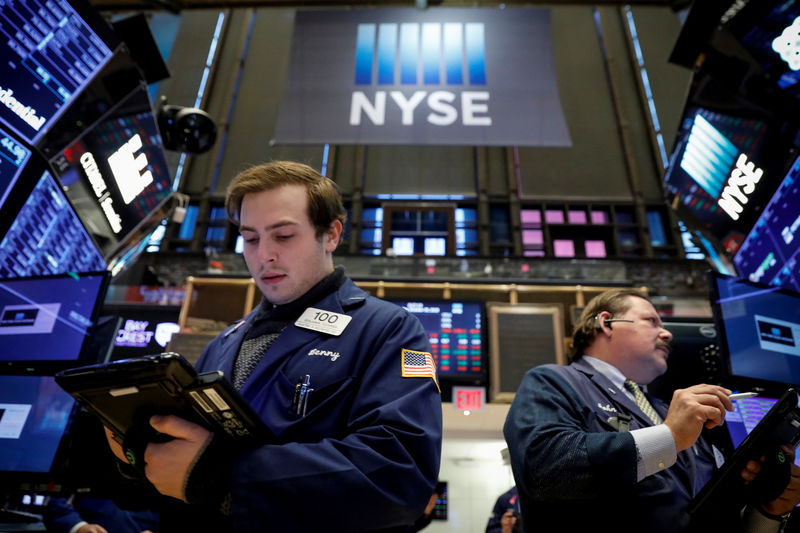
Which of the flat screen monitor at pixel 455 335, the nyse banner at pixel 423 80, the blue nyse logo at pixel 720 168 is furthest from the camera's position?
the nyse banner at pixel 423 80

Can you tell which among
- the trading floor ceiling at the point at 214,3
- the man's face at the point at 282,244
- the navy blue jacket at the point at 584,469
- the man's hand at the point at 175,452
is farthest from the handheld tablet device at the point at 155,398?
the trading floor ceiling at the point at 214,3

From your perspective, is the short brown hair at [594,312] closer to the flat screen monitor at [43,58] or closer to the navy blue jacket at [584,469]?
the navy blue jacket at [584,469]

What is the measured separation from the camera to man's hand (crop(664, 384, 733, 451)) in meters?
1.56

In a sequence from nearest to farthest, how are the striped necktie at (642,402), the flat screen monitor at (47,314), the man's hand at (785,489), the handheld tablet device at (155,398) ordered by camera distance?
the handheld tablet device at (155,398)
the man's hand at (785,489)
the striped necktie at (642,402)
the flat screen monitor at (47,314)

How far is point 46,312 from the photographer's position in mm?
2385

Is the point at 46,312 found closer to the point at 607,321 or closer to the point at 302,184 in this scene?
the point at 302,184

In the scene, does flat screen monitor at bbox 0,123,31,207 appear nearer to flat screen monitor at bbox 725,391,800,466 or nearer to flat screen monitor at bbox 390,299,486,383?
flat screen monitor at bbox 390,299,486,383

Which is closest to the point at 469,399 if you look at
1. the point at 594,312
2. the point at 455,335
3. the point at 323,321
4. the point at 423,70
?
the point at 455,335

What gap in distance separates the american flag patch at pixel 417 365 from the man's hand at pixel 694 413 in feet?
2.70

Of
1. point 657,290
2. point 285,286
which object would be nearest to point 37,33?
point 285,286

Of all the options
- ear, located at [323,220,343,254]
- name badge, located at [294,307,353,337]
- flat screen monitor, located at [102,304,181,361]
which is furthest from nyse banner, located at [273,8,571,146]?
name badge, located at [294,307,353,337]

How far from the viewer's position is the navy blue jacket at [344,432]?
3.30 feet

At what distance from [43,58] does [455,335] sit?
257 centimetres

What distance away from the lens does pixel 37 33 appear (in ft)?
6.70
